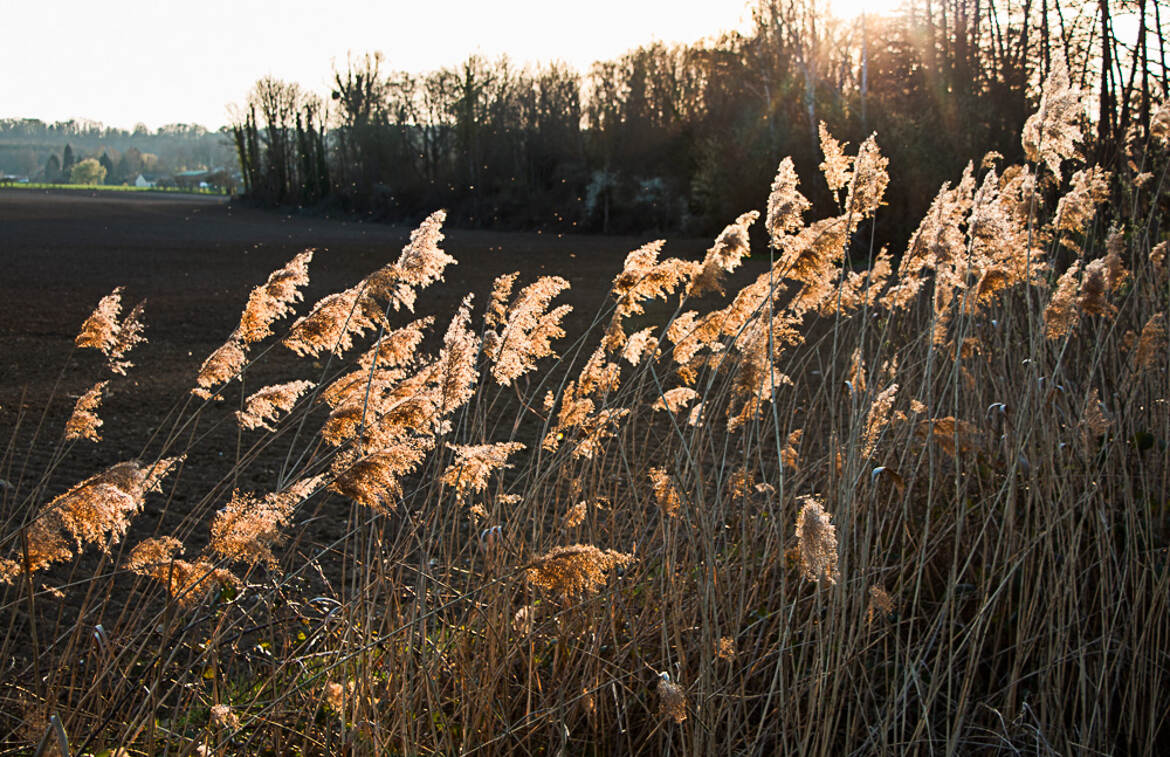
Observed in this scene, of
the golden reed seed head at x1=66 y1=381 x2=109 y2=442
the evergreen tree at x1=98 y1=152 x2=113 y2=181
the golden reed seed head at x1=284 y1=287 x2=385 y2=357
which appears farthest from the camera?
the evergreen tree at x1=98 y1=152 x2=113 y2=181

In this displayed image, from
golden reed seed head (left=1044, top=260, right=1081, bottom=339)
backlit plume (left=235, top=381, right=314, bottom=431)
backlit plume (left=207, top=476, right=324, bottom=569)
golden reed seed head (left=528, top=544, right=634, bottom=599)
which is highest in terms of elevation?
golden reed seed head (left=1044, top=260, right=1081, bottom=339)

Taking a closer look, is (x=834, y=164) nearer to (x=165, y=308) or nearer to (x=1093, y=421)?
(x=1093, y=421)

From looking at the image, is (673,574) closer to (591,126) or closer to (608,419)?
(608,419)

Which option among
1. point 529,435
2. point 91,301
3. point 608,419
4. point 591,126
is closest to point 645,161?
point 591,126

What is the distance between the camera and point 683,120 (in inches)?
1439

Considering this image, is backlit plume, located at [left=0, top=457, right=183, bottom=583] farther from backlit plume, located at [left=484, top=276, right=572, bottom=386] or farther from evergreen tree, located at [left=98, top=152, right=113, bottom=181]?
evergreen tree, located at [left=98, top=152, right=113, bottom=181]

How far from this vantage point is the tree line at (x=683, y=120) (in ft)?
74.3

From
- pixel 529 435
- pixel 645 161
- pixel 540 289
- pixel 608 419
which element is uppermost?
pixel 645 161

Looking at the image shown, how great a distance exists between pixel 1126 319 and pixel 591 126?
3861 centimetres

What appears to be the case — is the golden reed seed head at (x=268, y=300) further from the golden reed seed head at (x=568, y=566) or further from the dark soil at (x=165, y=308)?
the golden reed seed head at (x=568, y=566)

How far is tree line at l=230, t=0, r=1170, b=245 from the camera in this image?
2266 centimetres

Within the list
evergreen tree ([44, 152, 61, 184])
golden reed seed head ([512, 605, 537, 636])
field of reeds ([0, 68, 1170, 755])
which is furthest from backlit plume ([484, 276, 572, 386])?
evergreen tree ([44, 152, 61, 184])

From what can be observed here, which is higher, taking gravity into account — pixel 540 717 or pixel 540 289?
pixel 540 289

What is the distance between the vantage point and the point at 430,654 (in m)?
2.45
